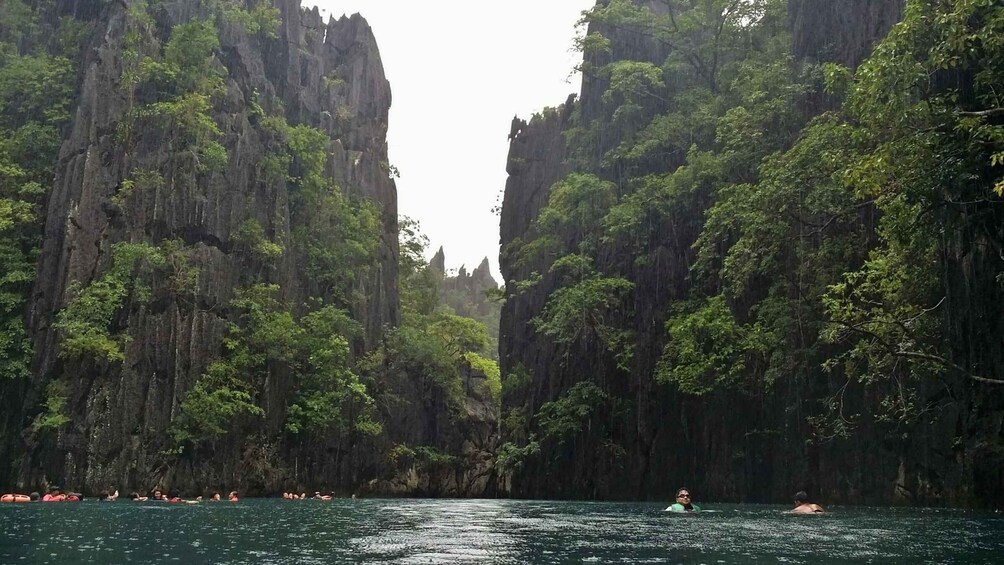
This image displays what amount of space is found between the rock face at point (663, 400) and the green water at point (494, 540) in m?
7.25

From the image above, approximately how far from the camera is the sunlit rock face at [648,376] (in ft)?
97.7

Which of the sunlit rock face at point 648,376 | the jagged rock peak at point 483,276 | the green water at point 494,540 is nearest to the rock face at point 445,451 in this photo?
the sunlit rock face at point 648,376

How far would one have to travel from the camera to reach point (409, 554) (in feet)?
34.9

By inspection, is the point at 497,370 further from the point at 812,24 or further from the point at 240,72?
the point at 812,24

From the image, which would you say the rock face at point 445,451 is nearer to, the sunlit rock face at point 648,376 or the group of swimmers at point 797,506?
the sunlit rock face at point 648,376

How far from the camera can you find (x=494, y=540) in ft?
43.1

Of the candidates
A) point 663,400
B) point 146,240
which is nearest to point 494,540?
point 663,400

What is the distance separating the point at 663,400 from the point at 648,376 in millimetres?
1213

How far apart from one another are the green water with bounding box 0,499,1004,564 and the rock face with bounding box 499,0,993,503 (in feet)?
23.8

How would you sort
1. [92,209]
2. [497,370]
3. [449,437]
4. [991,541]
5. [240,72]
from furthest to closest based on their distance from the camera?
[497,370] < [449,437] < [240,72] < [92,209] < [991,541]

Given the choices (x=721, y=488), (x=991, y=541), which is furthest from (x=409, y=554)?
(x=721, y=488)

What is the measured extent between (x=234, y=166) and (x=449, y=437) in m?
20.9

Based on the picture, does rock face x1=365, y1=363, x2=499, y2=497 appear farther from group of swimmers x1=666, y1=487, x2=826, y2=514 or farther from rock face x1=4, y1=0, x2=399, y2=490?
group of swimmers x1=666, y1=487, x2=826, y2=514

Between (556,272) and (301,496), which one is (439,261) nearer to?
(556,272)
